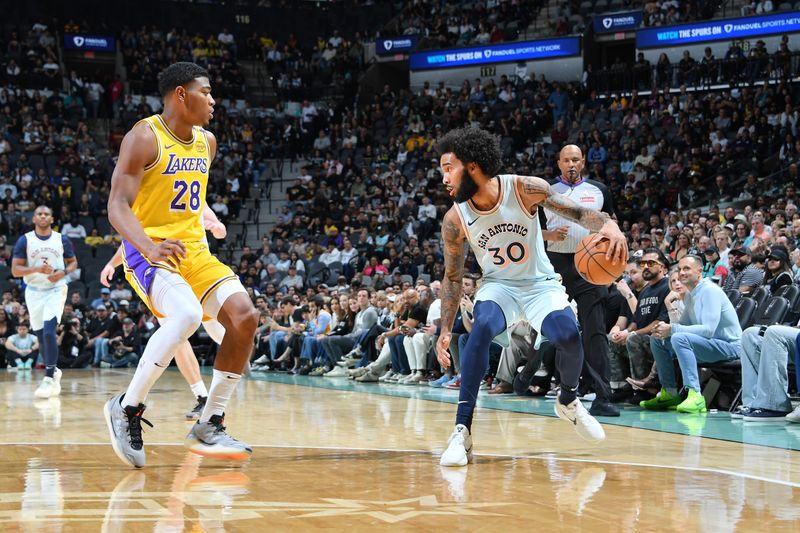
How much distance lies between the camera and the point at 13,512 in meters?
3.67

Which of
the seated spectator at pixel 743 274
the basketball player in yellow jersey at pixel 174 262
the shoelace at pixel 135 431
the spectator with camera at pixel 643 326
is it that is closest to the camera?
the shoelace at pixel 135 431

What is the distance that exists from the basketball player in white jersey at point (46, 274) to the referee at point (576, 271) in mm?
4740

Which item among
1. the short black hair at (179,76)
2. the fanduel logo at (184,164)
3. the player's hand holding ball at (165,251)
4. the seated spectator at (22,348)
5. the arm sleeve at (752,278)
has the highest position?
the short black hair at (179,76)

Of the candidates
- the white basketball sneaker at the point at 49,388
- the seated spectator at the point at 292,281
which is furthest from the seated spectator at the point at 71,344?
the white basketball sneaker at the point at 49,388

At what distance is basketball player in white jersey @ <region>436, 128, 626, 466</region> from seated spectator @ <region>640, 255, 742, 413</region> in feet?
7.92

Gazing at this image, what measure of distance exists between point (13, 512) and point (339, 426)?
10.9 ft

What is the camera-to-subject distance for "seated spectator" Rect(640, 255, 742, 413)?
24.8 ft

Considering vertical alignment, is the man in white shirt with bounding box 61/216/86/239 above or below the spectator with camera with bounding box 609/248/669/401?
above

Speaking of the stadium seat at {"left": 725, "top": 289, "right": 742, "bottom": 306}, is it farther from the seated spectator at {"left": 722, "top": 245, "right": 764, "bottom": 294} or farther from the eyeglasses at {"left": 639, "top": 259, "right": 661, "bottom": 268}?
the eyeglasses at {"left": 639, "top": 259, "right": 661, "bottom": 268}

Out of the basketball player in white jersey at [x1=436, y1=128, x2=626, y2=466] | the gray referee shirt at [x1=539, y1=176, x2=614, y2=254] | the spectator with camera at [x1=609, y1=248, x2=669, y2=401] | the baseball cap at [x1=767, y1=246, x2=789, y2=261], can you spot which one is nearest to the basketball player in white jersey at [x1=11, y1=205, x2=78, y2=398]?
the gray referee shirt at [x1=539, y1=176, x2=614, y2=254]

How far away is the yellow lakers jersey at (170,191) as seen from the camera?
5.17 meters

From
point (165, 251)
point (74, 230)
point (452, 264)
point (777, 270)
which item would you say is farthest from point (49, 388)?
point (74, 230)

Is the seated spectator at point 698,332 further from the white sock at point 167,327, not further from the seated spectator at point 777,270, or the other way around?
the white sock at point 167,327

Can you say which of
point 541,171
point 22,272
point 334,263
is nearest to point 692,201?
point 541,171
